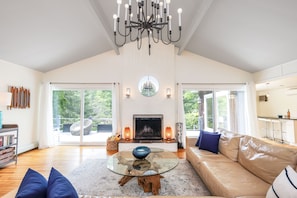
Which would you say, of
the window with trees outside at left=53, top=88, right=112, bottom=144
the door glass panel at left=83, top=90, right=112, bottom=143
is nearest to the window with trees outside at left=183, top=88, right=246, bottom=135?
the door glass panel at left=83, top=90, right=112, bottom=143

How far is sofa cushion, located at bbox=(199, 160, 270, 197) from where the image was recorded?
181 cm

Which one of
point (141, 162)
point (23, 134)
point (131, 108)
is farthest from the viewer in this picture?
point (131, 108)

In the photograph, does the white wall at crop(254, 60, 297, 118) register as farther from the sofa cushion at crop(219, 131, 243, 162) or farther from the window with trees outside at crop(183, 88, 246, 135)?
the sofa cushion at crop(219, 131, 243, 162)

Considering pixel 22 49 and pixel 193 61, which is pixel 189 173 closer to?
pixel 193 61

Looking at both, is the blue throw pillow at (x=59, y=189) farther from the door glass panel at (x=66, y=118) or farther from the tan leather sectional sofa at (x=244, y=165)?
the door glass panel at (x=66, y=118)

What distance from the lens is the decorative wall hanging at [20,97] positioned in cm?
449

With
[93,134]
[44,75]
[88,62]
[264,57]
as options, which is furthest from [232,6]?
[44,75]

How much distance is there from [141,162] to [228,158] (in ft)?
5.01

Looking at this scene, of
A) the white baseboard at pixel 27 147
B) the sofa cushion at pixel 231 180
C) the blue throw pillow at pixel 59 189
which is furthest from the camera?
the white baseboard at pixel 27 147

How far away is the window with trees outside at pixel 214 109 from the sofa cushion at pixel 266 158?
316 centimetres

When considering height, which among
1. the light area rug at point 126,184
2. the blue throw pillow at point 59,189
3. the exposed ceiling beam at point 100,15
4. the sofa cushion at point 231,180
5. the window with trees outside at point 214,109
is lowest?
the light area rug at point 126,184

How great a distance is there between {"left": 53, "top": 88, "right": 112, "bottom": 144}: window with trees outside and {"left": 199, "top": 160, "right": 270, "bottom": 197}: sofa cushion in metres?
4.03

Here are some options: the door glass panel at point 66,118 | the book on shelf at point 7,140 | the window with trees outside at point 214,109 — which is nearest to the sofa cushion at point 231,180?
the window with trees outside at point 214,109

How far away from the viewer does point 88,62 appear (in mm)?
5895
